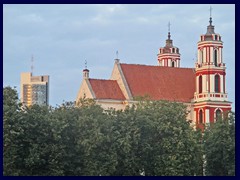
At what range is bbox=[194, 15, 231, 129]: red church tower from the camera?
66.1 metres

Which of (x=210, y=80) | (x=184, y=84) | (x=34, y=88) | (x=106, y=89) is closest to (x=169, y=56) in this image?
(x=184, y=84)

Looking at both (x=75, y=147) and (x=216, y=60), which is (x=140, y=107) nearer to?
(x=75, y=147)

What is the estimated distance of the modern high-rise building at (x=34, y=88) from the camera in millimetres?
131625

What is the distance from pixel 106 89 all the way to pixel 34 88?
69117mm

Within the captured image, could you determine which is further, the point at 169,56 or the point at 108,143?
the point at 169,56

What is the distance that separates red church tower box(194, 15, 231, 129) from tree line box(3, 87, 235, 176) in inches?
874

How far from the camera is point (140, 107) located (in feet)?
147

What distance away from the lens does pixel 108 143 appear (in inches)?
1553

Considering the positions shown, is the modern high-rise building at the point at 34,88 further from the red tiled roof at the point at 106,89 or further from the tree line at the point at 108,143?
the tree line at the point at 108,143

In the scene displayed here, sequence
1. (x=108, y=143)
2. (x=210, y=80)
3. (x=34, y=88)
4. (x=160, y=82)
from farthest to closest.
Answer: (x=34, y=88) < (x=160, y=82) < (x=210, y=80) < (x=108, y=143)

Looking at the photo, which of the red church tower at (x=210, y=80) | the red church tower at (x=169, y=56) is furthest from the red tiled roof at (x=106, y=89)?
the red church tower at (x=169, y=56)

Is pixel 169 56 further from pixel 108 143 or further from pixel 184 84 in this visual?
pixel 108 143
